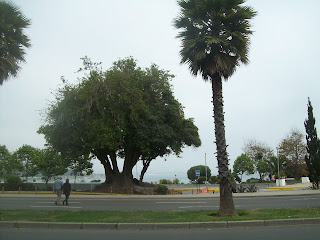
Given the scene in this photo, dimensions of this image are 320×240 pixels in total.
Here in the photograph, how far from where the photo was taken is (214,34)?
517 inches

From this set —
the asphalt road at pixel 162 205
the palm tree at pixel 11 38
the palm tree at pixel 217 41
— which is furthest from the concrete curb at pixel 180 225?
the palm tree at pixel 11 38

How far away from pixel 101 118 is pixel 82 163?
12.2 m

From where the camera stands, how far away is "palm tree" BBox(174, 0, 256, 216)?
1263cm

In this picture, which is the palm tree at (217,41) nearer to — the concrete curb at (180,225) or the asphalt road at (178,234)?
the concrete curb at (180,225)

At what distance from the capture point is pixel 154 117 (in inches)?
1149

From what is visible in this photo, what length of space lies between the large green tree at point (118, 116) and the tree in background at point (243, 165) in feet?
93.3

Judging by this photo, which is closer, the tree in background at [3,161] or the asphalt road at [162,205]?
the asphalt road at [162,205]

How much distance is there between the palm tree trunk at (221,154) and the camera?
12.1m

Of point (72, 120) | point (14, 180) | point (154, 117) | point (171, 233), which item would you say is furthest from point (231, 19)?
point (14, 180)

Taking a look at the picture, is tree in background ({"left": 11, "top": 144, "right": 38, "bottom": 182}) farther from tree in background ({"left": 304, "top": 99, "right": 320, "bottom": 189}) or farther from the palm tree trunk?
the palm tree trunk

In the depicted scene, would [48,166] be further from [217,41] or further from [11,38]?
[217,41]

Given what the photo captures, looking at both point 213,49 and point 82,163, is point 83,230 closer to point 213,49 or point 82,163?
point 213,49

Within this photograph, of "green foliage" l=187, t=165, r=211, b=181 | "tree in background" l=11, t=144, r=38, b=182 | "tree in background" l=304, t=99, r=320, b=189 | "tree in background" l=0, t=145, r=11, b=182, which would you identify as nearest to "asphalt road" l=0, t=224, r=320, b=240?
"tree in background" l=304, t=99, r=320, b=189

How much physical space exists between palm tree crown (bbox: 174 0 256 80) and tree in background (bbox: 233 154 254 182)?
1834 inches
